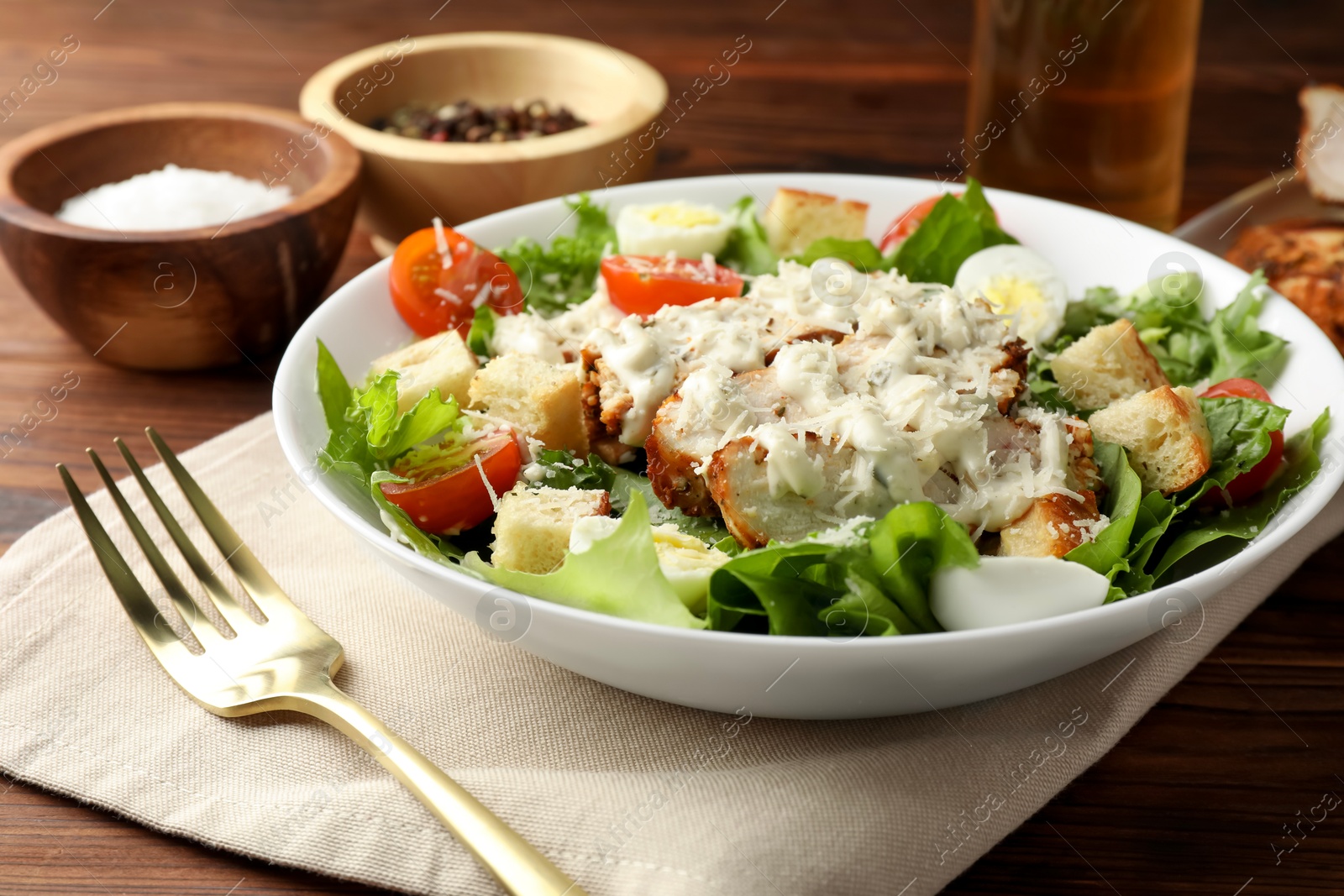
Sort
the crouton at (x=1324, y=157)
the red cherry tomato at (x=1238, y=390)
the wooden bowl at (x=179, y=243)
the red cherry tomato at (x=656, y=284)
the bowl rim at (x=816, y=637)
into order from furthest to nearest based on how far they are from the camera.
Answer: the crouton at (x=1324, y=157)
the wooden bowl at (x=179, y=243)
the red cherry tomato at (x=656, y=284)
the red cherry tomato at (x=1238, y=390)
the bowl rim at (x=816, y=637)

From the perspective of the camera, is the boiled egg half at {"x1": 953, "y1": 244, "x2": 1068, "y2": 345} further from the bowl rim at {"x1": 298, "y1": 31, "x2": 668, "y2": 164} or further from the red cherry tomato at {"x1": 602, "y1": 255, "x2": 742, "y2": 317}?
the bowl rim at {"x1": 298, "y1": 31, "x2": 668, "y2": 164}


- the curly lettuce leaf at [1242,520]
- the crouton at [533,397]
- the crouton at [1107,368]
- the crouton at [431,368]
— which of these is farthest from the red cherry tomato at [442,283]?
the curly lettuce leaf at [1242,520]

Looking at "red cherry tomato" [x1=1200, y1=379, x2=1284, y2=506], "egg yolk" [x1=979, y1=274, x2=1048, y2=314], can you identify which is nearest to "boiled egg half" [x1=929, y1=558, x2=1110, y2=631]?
"red cherry tomato" [x1=1200, y1=379, x2=1284, y2=506]

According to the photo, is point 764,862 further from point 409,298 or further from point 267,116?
point 267,116

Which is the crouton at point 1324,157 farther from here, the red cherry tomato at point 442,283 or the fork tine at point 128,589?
the fork tine at point 128,589

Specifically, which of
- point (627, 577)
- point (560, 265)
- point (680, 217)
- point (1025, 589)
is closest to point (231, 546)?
point (627, 577)

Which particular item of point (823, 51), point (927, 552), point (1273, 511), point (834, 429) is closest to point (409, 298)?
point (834, 429)

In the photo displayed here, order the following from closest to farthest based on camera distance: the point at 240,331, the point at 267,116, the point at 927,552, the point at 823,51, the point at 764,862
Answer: the point at 764,862, the point at 927,552, the point at 240,331, the point at 267,116, the point at 823,51
